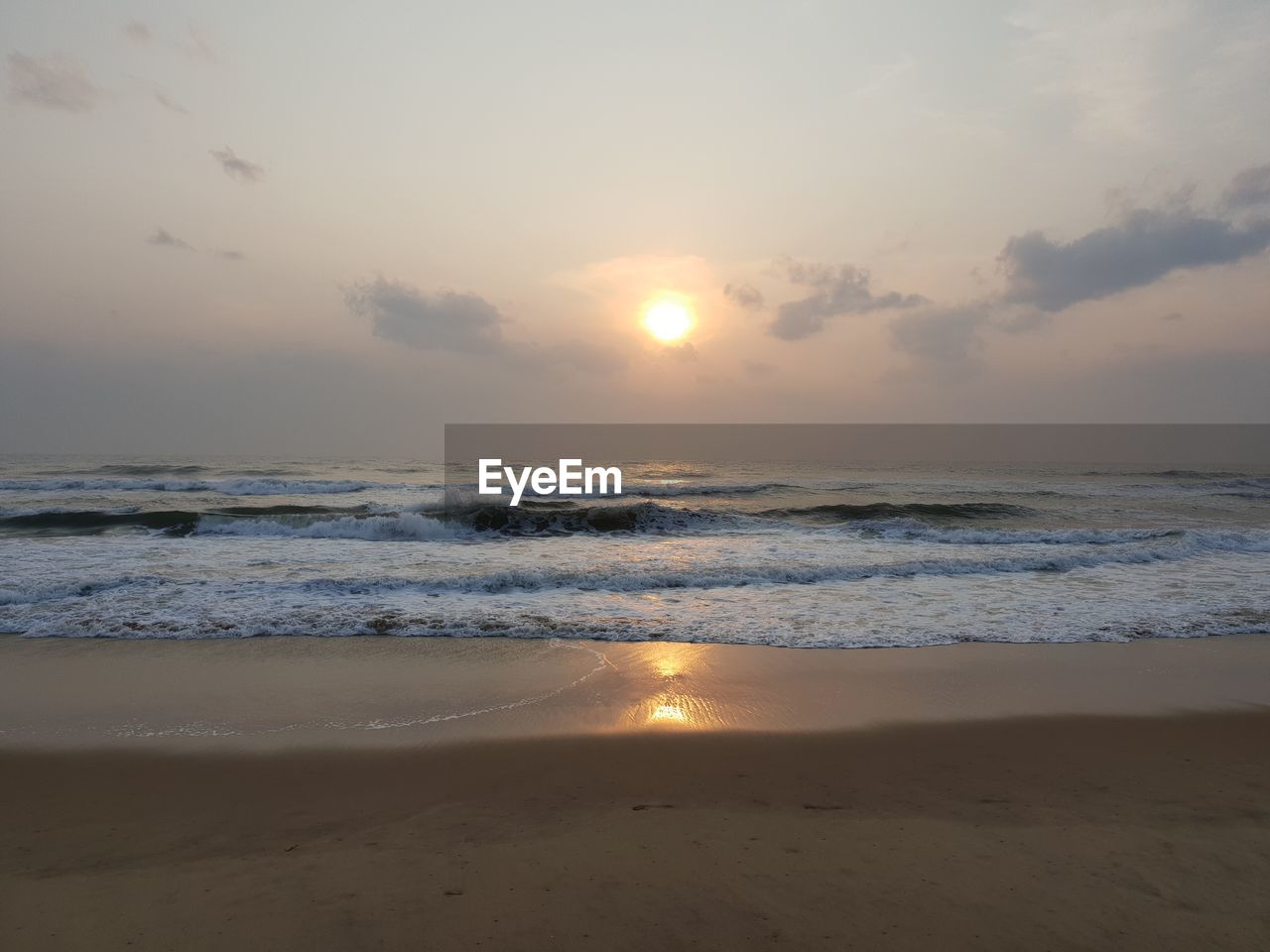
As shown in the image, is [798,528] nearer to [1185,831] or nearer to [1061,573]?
[1061,573]

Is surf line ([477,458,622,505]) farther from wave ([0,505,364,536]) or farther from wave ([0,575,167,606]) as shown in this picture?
wave ([0,575,167,606])

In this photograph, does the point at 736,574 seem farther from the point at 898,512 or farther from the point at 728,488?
the point at 728,488

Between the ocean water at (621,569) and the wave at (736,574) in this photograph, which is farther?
the wave at (736,574)

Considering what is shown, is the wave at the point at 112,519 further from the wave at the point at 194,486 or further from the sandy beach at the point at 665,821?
the sandy beach at the point at 665,821

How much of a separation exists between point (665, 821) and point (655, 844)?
0.29 metres

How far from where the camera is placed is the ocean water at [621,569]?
9.21 metres

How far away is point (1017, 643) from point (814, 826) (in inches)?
232

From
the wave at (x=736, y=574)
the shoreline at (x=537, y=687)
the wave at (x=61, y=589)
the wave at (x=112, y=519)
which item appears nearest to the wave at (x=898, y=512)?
the wave at (x=736, y=574)

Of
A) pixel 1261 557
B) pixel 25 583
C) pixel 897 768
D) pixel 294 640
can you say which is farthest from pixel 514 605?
pixel 1261 557

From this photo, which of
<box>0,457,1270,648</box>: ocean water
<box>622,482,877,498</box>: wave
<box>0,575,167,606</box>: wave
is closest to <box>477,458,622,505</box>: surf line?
<box>622,482,877,498</box>: wave

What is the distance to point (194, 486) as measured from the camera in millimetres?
30406

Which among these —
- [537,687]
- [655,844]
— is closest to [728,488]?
[537,687]

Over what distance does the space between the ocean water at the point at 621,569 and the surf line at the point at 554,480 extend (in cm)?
443

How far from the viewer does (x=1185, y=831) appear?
13.8 ft
